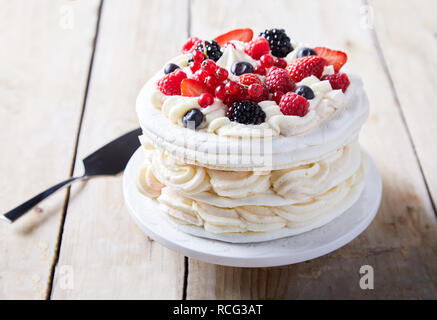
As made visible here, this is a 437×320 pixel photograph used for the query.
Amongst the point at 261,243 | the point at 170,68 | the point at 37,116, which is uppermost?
the point at 170,68

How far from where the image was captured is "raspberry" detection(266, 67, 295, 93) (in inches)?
65.1

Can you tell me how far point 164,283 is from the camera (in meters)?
1.72

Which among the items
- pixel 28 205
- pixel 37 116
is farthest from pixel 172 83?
pixel 37 116

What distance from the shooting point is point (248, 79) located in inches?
65.0

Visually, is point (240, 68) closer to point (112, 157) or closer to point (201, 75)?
point (201, 75)

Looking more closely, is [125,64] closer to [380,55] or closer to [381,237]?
[380,55]

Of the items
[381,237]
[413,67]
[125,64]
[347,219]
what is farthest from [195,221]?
[413,67]

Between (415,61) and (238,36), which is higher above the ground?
(238,36)

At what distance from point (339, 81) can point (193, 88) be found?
0.48 metres

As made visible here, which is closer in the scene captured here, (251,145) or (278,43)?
(251,145)

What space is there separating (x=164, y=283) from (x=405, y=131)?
1312mm

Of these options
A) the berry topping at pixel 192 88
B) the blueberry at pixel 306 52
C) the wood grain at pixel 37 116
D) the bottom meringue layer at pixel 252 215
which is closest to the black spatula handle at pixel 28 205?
the wood grain at pixel 37 116

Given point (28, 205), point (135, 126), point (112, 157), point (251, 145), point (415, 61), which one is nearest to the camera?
point (251, 145)

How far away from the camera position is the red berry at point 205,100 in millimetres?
1602
